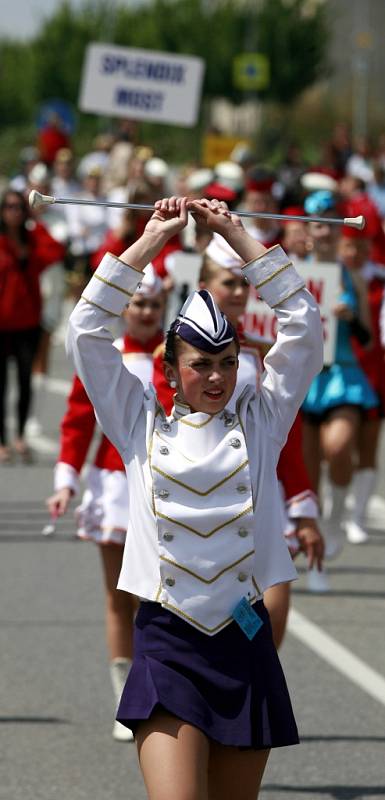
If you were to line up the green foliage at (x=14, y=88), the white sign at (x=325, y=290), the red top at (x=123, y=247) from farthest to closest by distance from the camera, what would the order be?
the green foliage at (x=14, y=88) < the red top at (x=123, y=247) < the white sign at (x=325, y=290)

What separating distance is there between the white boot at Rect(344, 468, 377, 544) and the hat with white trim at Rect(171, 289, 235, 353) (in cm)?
632

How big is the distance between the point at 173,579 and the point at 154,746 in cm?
40

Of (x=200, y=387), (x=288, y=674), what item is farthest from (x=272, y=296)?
(x=288, y=674)

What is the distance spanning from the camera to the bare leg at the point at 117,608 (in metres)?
6.89

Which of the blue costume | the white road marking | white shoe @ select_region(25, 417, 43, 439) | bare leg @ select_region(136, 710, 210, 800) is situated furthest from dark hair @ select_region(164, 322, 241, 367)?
white shoe @ select_region(25, 417, 43, 439)

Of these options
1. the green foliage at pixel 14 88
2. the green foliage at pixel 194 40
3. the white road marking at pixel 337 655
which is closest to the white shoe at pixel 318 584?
the white road marking at pixel 337 655

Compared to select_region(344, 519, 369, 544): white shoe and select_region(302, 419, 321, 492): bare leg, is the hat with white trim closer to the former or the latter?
select_region(302, 419, 321, 492): bare leg

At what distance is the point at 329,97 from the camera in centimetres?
7300

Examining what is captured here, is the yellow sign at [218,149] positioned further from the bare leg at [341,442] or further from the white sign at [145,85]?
the bare leg at [341,442]

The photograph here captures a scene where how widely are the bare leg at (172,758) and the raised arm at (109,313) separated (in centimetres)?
75

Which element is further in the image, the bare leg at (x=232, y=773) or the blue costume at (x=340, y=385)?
the blue costume at (x=340, y=385)

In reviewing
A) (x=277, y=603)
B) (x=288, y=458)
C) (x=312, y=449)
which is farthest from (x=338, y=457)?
(x=277, y=603)

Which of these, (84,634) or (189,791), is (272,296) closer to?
(189,791)

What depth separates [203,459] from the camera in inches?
184
